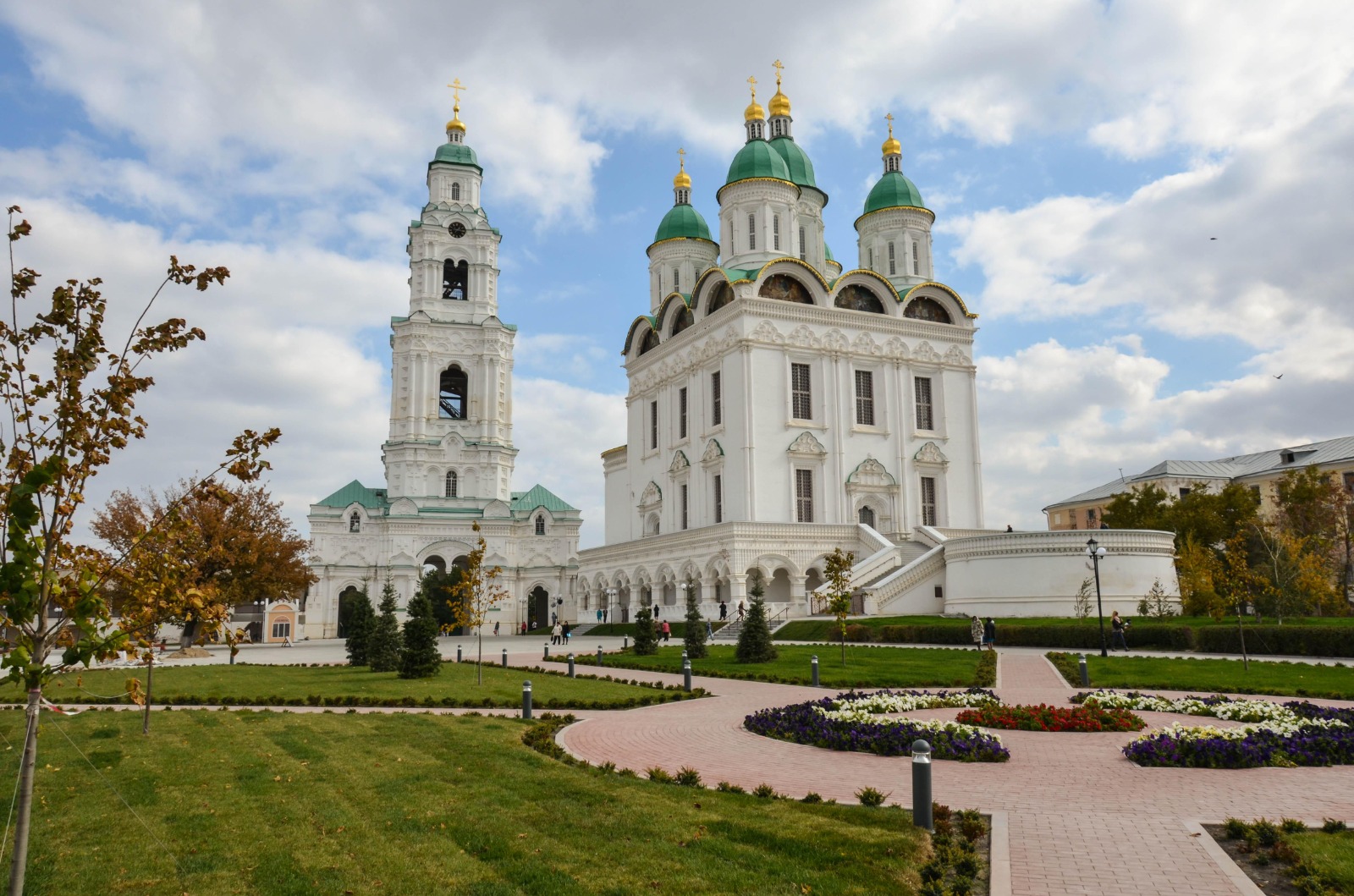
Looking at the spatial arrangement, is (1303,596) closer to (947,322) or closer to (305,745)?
(947,322)

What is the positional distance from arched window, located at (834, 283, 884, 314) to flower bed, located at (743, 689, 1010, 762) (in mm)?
36185

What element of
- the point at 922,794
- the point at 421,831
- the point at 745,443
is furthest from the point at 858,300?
the point at 421,831

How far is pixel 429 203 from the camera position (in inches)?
2625

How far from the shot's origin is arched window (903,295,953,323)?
170 ft

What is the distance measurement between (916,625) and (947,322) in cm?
2455

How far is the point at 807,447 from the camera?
156 feet

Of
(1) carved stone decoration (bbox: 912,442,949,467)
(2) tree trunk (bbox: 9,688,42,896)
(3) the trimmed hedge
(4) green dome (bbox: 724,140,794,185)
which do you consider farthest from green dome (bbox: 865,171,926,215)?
(2) tree trunk (bbox: 9,688,42,896)

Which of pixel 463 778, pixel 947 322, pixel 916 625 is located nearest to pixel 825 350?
pixel 947 322

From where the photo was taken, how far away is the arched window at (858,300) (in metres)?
49.7

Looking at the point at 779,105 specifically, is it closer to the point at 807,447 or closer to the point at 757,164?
the point at 757,164

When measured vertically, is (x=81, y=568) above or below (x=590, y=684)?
above

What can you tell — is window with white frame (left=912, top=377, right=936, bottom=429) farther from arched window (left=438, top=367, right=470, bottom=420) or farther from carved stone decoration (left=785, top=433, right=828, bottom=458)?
arched window (left=438, top=367, right=470, bottom=420)

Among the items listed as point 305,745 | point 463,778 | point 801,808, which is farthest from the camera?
point 305,745

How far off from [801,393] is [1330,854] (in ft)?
136
